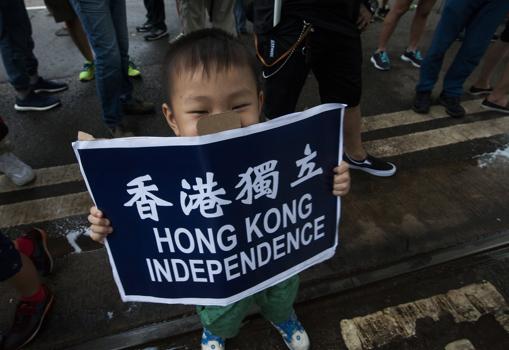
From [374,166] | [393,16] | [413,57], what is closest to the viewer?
[374,166]

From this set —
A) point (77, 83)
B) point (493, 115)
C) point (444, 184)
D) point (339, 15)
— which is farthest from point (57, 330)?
point (493, 115)

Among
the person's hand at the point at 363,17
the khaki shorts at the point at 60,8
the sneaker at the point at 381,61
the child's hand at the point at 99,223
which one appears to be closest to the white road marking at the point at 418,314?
the child's hand at the point at 99,223

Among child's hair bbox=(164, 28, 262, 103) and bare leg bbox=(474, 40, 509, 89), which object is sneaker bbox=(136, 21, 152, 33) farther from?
child's hair bbox=(164, 28, 262, 103)

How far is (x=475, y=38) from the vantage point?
283 cm

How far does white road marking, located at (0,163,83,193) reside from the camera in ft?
8.07

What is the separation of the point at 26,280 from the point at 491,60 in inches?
157

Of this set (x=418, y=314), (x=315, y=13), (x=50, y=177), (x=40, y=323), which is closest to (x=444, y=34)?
(x=315, y=13)

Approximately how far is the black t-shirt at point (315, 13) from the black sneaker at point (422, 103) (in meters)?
1.68

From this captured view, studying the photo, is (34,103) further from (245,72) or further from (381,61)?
(381,61)

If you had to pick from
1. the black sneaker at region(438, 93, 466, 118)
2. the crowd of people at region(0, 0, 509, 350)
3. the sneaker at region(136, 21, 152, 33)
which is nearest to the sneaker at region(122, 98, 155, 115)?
the crowd of people at region(0, 0, 509, 350)

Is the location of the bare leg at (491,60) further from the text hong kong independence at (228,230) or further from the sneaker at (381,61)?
the text hong kong independence at (228,230)

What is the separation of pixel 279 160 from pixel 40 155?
2443 millimetres

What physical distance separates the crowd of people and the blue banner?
0.31 feet

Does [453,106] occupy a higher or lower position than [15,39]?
lower
